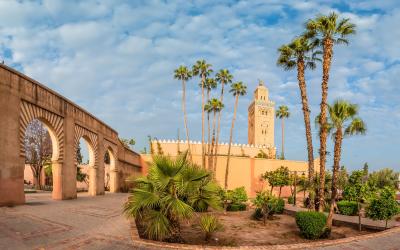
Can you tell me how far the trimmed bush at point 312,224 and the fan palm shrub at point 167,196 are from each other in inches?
163

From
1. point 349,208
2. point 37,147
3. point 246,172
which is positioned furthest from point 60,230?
point 246,172

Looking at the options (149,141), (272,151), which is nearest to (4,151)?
(149,141)

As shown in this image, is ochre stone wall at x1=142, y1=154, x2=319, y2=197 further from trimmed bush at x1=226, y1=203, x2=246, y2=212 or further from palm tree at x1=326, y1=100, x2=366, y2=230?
palm tree at x1=326, y1=100, x2=366, y2=230

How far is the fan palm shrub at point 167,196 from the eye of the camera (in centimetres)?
912

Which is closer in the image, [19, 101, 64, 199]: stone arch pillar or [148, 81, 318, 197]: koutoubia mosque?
[19, 101, 64, 199]: stone arch pillar

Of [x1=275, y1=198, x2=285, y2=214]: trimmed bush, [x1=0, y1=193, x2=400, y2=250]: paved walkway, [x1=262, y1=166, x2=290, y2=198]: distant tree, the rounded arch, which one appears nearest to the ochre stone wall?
[x1=262, y1=166, x2=290, y2=198]: distant tree

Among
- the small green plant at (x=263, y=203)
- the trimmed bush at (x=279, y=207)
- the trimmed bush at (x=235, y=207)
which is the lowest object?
the trimmed bush at (x=235, y=207)

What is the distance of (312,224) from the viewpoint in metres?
12.1

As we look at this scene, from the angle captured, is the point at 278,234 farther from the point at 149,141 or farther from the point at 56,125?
the point at 149,141

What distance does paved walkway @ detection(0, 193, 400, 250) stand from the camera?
337 inches

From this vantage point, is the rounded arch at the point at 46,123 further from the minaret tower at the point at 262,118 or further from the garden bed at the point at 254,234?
the minaret tower at the point at 262,118

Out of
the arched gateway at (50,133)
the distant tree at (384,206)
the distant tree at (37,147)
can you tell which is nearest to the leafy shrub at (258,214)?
the distant tree at (384,206)

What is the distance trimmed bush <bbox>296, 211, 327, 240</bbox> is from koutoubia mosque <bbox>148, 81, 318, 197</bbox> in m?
12.5

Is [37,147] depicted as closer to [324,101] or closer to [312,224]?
[324,101]
